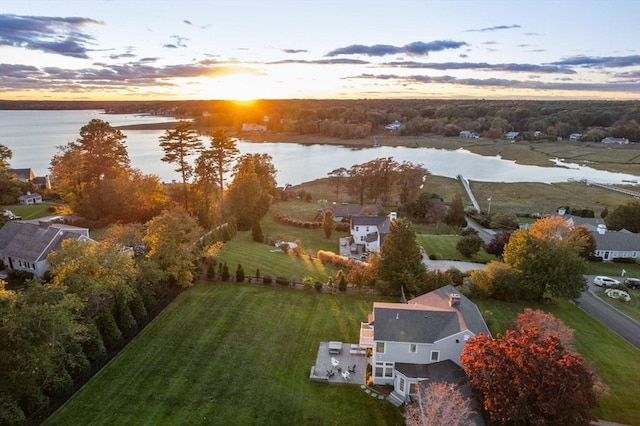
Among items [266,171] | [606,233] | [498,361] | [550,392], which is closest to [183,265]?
[498,361]

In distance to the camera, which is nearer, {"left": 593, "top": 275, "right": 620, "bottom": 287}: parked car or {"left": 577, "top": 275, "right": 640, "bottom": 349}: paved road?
{"left": 577, "top": 275, "right": 640, "bottom": 349}: paved road

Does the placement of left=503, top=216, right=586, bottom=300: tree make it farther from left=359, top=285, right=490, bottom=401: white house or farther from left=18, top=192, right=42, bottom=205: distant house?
left=18, top=192, right=42, bottom=205: distant house

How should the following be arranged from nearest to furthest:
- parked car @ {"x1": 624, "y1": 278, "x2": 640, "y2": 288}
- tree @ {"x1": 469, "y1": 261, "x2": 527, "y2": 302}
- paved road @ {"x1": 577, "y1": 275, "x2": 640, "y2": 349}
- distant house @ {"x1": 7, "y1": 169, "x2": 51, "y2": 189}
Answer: paved road @ {"x1": 577, "y1": 275, "x2": 640, "y2": 349} < tree @ {"x1": 469, "y1": 261, "x2": 527, "y2": 302} < parked car @ {"x1": 624, "y1": 278, "x2": 640, "y2": 288} < distant house @ {"x1": 7, "y1": 169, "x2": 51, "y2": 189}

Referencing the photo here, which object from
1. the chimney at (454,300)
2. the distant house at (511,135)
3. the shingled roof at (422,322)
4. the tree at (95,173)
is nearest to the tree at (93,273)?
the shingled roof at (422,322)

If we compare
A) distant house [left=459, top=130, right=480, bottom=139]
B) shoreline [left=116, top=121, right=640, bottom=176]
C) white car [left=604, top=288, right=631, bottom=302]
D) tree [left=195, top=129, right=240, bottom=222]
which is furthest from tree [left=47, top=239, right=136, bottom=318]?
distant house [left=459, top=130, right=480, bottom=139]

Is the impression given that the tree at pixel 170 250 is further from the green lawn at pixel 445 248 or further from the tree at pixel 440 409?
the green lawn at pixel 445 248

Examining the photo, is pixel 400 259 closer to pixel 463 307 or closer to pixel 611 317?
pixel 463 307

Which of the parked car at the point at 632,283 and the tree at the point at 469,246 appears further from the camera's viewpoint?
the tree at the point at 469,246
